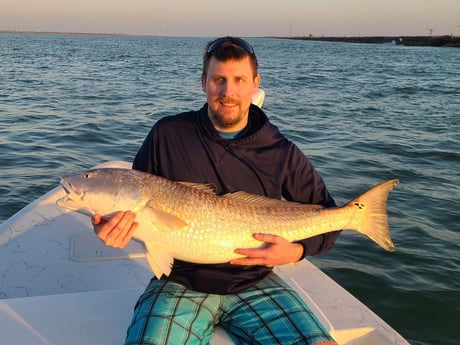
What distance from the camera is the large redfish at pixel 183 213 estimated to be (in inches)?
122

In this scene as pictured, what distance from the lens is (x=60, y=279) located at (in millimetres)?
4465

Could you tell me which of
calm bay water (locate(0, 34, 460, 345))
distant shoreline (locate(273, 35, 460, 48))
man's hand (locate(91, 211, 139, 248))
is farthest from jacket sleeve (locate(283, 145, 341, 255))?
distant shoreline (locate(273, 35, 460, 48))

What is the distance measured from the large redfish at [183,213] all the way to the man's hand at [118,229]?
85 millimetres

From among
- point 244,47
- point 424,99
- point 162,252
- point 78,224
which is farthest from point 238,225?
point 424,99

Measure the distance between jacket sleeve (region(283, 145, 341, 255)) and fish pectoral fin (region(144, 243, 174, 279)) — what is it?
3.46 feet

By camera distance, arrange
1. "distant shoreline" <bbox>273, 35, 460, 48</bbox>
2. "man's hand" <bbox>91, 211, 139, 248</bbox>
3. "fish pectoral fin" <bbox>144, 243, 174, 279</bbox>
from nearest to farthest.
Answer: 1. "man's hand" <bbox>91, 211, 139, 248</bbox>
2. "fish pectoral fin" <bbox>144, 243, 174, 279</bbox>
3. "distant shoreline" <bbox>273, 35, 460, 48</bbox>

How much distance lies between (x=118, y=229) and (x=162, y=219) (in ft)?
0.96

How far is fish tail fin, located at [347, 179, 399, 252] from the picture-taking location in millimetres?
3414

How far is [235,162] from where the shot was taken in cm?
342

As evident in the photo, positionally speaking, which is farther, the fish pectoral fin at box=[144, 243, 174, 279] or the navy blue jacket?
the navy blue jacket

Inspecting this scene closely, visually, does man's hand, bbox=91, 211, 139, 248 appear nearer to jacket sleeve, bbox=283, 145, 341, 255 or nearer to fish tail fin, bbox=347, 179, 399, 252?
jacket sleeve, bbox=283, 145, 341, 255

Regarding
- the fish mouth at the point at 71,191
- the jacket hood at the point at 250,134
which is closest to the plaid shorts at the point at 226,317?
the fish mouth at the point at 71,191

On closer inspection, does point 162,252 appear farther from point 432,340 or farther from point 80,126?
point 80,126

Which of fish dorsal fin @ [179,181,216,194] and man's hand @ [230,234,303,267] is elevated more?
fish dorsal fin @ [179,181,216,194]
